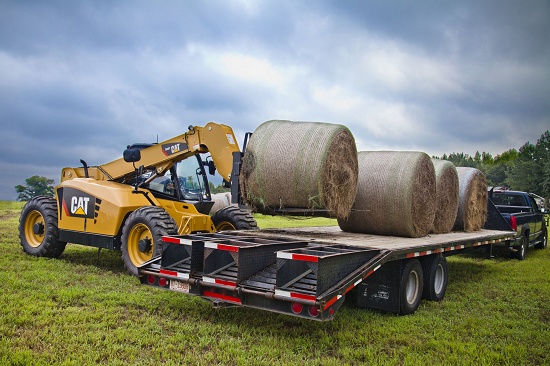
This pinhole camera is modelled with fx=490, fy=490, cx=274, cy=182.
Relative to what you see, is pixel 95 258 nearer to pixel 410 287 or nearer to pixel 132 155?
pixel 132 155

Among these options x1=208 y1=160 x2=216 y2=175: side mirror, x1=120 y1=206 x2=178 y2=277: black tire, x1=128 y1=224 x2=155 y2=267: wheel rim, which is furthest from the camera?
x1=208 y1=160 x2=216 y2=175: side mirror

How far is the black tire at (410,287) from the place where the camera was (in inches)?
259

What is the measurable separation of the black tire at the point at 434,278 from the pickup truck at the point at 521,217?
18.8ft

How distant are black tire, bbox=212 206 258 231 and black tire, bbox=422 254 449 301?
342cm

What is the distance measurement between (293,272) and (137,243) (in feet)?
13.7

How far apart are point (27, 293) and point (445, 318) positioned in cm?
590

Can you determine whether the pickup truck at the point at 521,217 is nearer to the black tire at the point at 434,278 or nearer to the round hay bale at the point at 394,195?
the round hay bale at the point at 394,195

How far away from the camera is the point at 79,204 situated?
9.65 metres

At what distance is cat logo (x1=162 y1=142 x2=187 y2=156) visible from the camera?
943cm

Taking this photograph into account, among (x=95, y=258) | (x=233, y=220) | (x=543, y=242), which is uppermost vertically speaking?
(x=233, y=220)

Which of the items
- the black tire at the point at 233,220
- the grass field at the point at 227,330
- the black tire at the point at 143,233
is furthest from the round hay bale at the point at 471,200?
the black tire at the point at 143,233

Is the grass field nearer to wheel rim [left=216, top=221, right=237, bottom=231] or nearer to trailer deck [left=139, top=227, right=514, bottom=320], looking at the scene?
trailer deck [left=139, top=227, right=514, bottom=320]

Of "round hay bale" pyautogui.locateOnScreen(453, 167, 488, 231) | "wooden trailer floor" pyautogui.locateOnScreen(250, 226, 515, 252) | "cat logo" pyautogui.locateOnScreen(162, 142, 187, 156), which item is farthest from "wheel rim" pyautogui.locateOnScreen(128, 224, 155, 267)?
"round hay bale" pyautogui.locateOnScreen(453, 167, 488, 231)

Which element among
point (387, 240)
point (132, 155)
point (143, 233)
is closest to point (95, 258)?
point (132, 155)
